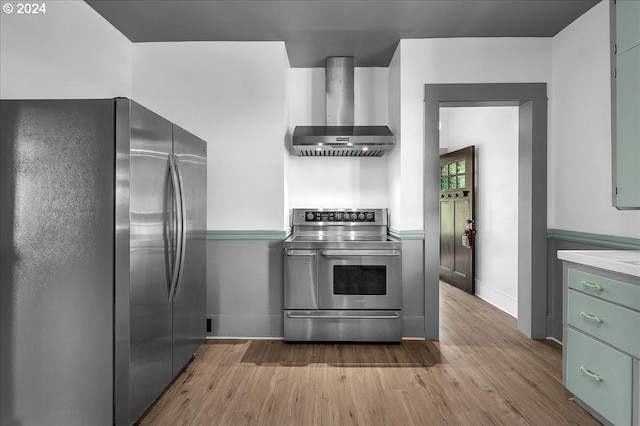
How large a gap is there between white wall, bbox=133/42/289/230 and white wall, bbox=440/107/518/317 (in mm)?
2514

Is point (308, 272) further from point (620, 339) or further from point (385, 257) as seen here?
point (620, 339)

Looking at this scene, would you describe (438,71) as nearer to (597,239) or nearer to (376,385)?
(597,239)

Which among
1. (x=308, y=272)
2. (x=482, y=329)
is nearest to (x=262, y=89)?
(x=308, y=272)

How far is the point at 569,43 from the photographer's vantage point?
3174mm

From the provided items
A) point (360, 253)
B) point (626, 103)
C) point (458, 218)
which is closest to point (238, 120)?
point (360, 253)

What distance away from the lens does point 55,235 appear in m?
1.84

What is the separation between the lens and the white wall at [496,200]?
410cm

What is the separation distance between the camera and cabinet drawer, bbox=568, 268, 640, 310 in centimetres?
179

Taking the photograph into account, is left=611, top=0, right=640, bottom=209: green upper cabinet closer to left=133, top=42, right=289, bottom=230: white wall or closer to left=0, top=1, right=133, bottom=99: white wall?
left=133, top=42, right=289, bottom=230: white wall

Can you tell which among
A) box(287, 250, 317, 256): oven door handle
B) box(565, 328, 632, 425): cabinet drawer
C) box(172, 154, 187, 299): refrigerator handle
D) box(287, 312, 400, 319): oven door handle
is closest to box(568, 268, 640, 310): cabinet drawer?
box(565, 328, 632, 425): cabinet drawer

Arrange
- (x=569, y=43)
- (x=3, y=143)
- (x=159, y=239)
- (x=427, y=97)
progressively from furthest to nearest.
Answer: (x=427, y=97) → (x=569, y=43) → (x=159, y=239) → (x=3, y=143)

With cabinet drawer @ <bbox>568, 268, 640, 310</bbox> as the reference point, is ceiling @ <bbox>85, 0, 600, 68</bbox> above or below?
above

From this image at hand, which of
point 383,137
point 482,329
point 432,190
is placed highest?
point 383,137

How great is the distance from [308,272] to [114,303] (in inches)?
66.2
